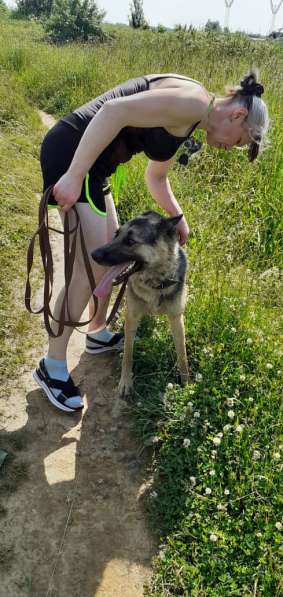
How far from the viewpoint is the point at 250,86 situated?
2146mm

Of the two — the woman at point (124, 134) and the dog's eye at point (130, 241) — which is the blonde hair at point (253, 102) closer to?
the woman at point (124, 134)

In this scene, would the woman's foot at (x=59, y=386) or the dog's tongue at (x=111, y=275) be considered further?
the woman's foot at (x=59, y=386)

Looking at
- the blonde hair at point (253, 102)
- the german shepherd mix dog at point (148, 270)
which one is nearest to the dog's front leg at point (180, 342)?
the german shepherd mix dog at point (148, 270)

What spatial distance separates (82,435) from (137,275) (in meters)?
1.05

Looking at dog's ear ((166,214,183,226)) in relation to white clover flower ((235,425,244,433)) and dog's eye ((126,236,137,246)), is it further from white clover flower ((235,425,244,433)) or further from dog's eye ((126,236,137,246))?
white clover flower ((235,425,244,433))

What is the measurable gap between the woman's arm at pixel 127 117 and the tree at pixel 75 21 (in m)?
21.0

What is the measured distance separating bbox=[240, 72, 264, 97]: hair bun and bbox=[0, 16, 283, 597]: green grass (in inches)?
52.1

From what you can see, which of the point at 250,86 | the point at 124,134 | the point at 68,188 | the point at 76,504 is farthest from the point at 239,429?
the point at 250,86

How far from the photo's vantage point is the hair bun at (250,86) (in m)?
2.14

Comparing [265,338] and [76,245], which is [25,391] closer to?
[76,245]

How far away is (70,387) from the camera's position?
2.82 metres

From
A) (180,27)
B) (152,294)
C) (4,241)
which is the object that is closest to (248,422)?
(152,294)

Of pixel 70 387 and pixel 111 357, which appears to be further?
pixel 111 357

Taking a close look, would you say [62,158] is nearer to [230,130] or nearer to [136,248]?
[136,248]
